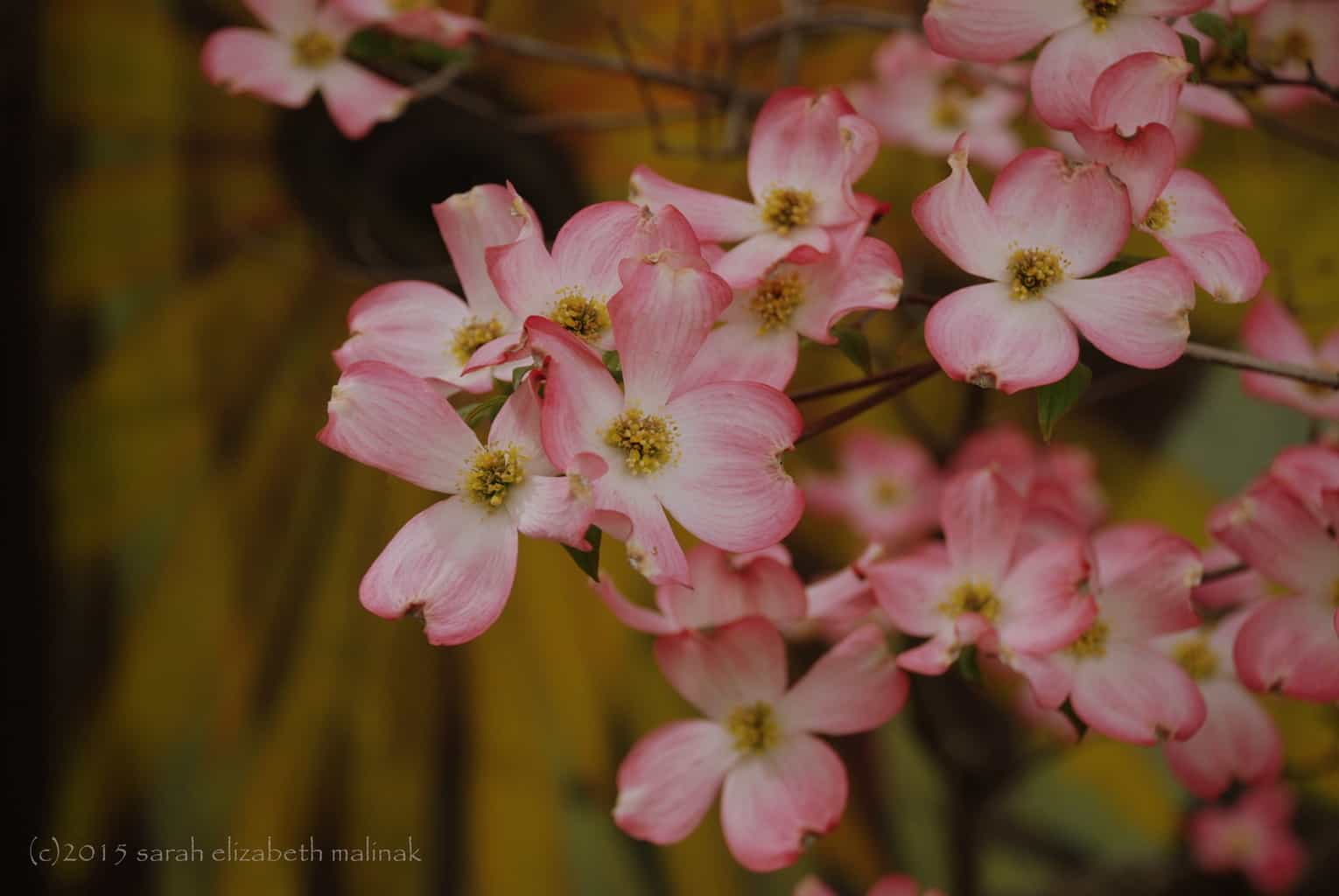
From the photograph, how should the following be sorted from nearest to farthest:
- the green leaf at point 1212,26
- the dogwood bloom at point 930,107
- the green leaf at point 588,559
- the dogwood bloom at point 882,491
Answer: the green leaf at point 588,559 → the green leaf at point 1212,26 → the dogwood bloom at point 930,107 → the dogwood bloom at point 882,491

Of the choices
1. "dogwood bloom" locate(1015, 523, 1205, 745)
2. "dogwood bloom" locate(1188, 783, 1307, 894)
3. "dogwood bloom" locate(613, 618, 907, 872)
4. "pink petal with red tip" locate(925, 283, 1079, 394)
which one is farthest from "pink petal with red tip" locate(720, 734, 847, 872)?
"dogwood bloom" locate(1188, 783, 1307, 894)

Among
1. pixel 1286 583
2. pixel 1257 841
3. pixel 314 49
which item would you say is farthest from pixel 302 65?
pixel 1257 841

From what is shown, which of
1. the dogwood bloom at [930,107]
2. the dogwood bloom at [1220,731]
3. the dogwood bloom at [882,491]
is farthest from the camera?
the dogwood bloom at [882,491]

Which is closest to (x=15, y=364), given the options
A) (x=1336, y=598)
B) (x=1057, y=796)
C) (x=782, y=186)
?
(x=782, y=186)

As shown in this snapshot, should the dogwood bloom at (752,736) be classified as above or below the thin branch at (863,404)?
below

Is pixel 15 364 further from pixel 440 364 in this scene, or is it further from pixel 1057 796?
pixel 1057 796

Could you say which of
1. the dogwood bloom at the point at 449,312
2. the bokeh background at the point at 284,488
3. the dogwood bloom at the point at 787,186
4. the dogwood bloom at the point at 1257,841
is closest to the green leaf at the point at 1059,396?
the dogwood bloom at the point at 787,186

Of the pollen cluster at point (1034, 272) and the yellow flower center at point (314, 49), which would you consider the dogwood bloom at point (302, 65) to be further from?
→ the pollen cluster at point (1034, 272)
